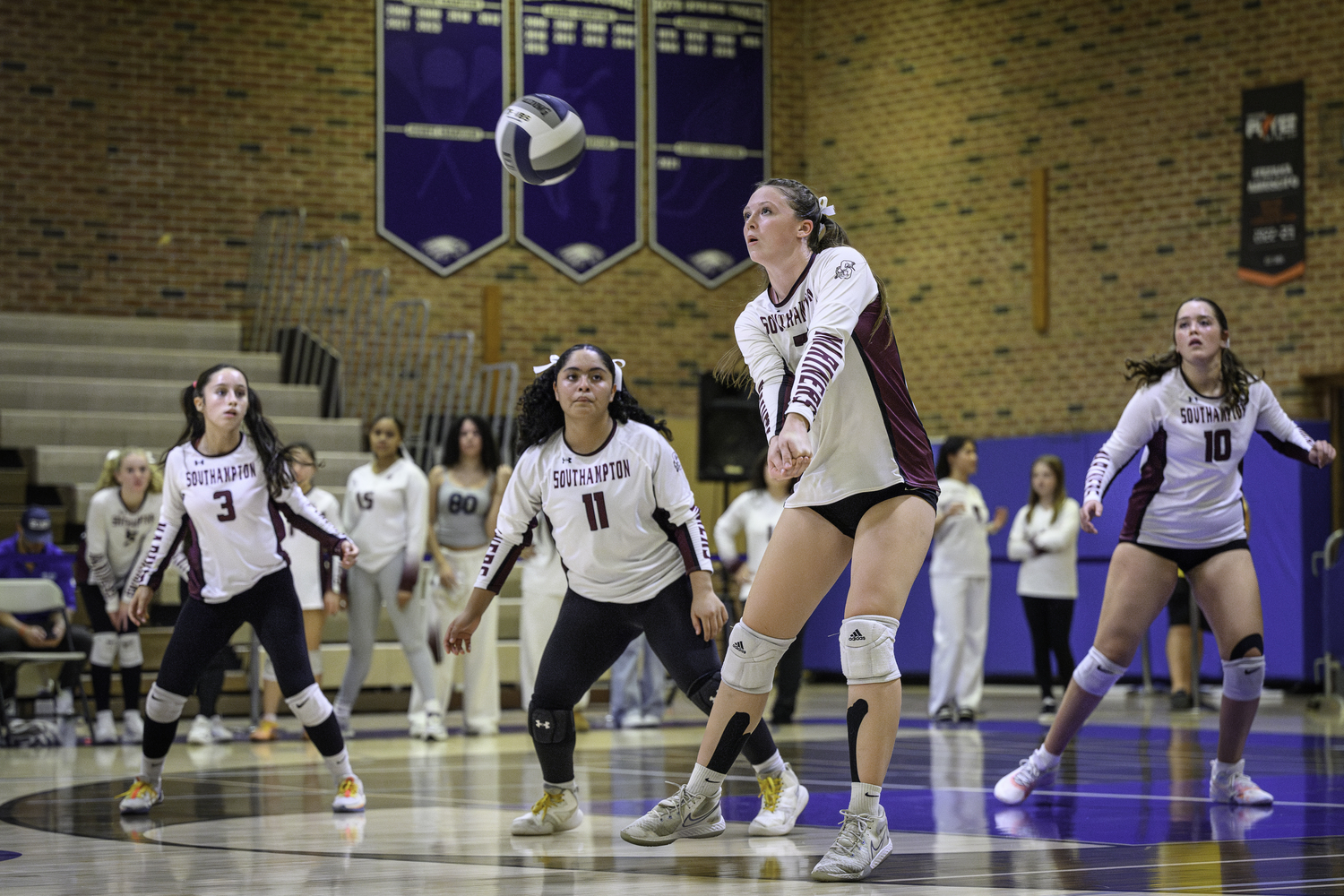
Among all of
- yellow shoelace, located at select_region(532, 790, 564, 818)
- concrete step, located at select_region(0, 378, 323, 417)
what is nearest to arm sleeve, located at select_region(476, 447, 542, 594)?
yellow shoelace, located at select_region(532, 790, 564, 818)

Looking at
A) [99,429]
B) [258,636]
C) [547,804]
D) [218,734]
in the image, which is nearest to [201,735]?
[218,734]

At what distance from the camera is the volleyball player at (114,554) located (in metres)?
9.33

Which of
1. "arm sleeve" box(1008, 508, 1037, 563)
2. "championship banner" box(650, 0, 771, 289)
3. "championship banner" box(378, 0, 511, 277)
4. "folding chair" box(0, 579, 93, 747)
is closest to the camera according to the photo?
"folding chair" box(0, 579, 93, 747)

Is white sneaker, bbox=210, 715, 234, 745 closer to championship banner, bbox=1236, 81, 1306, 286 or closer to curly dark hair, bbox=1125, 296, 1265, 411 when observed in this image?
curly dark hair, bbox=1125, 296, 1265, 411

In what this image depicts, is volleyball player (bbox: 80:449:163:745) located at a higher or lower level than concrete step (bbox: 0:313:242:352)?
lower

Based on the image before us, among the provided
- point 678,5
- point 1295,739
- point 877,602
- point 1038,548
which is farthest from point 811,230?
point 678,5

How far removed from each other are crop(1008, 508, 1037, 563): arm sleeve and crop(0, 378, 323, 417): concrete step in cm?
636

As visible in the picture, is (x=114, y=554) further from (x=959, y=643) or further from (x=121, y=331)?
(x=121, y=331)

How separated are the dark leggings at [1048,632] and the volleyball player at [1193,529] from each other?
4826 mm

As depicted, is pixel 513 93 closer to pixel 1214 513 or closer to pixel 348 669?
pixel 348 669

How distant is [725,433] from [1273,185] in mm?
5303

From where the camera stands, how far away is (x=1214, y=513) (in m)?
5.66

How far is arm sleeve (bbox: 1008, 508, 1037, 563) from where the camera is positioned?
10781 mm

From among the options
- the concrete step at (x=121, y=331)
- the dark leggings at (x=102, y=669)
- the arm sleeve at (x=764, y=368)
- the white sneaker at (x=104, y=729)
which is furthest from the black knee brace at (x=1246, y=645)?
the concrete step at (x=121, y=331)
